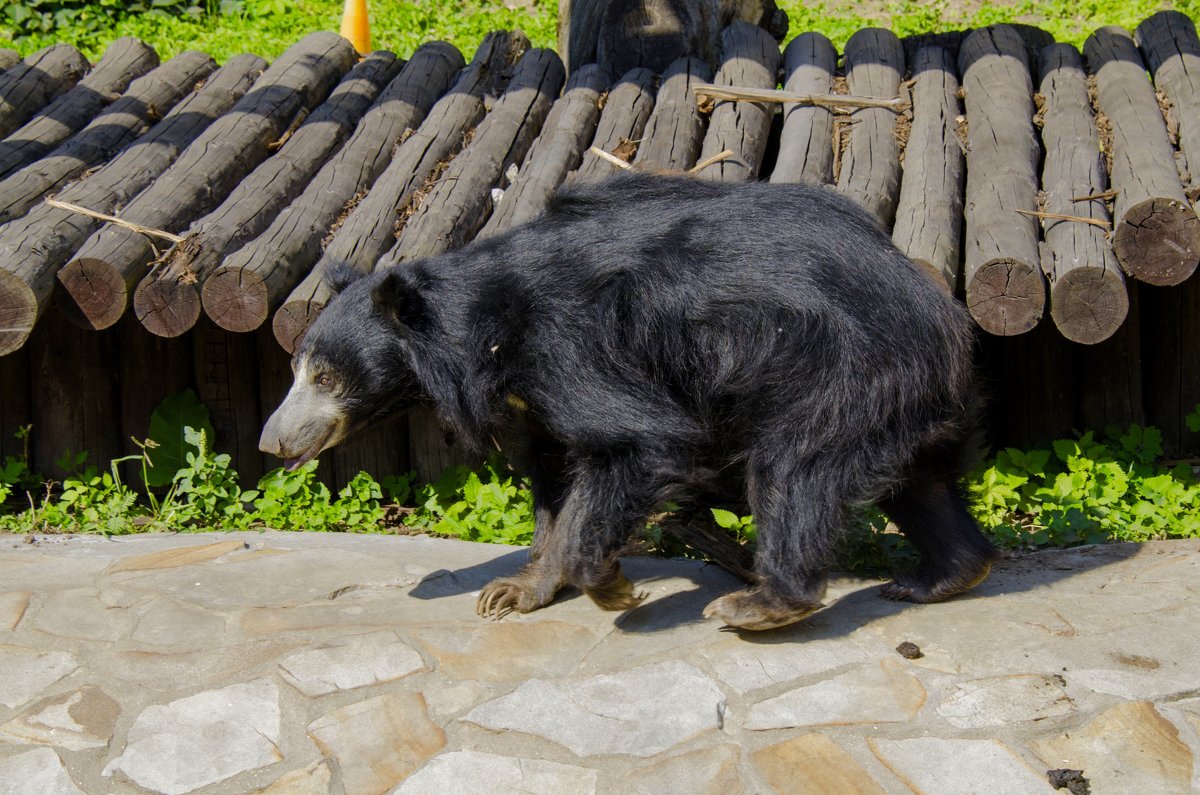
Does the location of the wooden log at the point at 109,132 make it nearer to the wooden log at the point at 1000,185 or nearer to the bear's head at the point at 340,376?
the bear's head at the point at 340,376

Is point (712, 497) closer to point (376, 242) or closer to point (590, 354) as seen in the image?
point (590, 354)

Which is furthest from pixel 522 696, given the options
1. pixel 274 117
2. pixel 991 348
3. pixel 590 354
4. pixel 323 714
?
pixel 274 117

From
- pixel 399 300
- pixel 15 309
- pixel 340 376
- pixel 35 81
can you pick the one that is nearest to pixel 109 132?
pixel 35 81

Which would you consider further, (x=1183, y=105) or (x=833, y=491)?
(x=1183, y=105)

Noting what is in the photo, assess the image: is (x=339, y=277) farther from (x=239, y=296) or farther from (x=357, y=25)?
(x=357, y=25)

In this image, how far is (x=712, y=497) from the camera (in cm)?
429

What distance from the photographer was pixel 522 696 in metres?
3.25

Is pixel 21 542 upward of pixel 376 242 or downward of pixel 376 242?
downward

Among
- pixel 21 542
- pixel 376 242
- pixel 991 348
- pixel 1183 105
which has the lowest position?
pixel 21 542

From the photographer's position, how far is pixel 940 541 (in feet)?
12.1

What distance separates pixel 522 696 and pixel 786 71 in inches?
153

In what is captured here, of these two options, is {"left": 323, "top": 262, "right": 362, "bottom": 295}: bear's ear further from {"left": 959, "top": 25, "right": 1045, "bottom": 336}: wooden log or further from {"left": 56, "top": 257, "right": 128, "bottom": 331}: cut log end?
{"left": 959, "top": 25, "right": 1045, "bottom": 336}: wooden log

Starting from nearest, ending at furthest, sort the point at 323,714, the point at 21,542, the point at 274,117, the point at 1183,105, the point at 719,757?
the point at 719,757
the point at 323,714
the point at 21,542
the point at 1183,105
the point at 274,117

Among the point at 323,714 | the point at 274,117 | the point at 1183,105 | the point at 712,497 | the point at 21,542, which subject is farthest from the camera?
the point at 274,117
